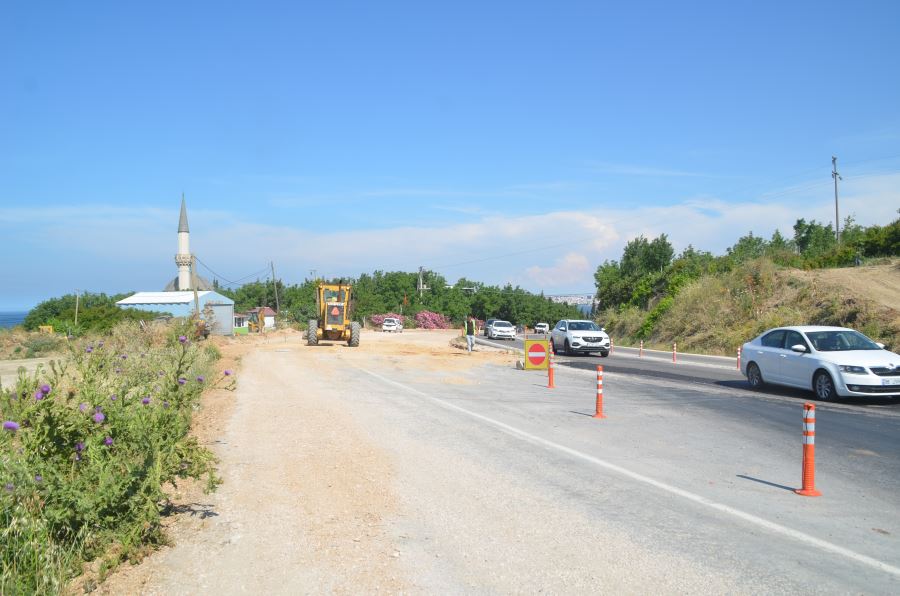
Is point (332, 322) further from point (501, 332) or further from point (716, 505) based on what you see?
point (716, 505)

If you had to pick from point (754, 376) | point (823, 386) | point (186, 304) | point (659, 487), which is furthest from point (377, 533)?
point (186, 304)

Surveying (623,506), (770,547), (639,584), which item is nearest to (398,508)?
(623,506)

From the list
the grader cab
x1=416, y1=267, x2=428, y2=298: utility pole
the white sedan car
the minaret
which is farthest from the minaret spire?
the white sedan car

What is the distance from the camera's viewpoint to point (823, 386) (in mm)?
14117

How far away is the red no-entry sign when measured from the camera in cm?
2050

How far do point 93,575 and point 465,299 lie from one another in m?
103

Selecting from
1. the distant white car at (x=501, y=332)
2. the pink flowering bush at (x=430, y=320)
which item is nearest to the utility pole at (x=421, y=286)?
the pink flowering bush at (x=430, y=320)

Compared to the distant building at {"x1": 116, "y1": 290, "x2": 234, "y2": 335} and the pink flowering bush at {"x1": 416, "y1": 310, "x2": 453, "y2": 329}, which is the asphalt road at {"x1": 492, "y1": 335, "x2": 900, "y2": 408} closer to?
the distant building at {"x1": 116, "y1": 290, "x2": 234, "y2": 335}

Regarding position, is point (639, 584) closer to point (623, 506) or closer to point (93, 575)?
point (623, 506)

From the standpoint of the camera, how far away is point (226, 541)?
574 cm

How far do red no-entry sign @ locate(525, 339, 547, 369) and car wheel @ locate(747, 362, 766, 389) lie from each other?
5.69m

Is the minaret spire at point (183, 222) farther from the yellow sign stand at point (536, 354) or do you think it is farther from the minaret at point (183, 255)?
the yellow sign stand at point (536, 354)

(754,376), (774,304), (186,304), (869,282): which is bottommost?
(754,376)

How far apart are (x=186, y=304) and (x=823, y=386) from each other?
212 feet
